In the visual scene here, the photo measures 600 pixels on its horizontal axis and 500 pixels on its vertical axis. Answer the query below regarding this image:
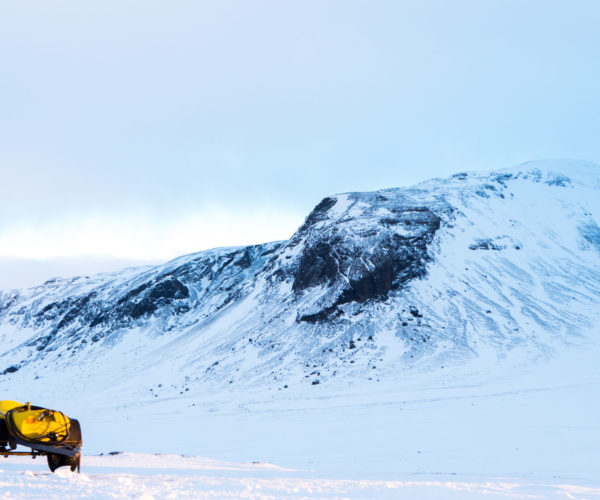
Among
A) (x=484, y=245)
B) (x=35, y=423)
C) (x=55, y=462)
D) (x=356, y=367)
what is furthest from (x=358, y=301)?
(x=35, y=423)

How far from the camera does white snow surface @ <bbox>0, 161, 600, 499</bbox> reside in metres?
17.6

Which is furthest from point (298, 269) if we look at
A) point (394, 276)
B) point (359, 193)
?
point (359, 193)

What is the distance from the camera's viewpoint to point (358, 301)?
70.6 meters

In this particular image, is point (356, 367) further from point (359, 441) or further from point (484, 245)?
point (484, 245)

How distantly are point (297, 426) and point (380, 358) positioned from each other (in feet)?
82.9

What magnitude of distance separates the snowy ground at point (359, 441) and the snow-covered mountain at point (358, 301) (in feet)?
22.8

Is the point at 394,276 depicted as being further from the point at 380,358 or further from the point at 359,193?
the point at 359,193

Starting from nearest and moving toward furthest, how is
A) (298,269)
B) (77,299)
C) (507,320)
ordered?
(507,320) < (298,269) < (77,299)

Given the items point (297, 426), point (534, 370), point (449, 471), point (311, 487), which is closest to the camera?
point (311, 487)

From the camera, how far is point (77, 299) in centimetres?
11600

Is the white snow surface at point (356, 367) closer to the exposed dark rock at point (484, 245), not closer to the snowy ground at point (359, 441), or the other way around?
the snowy ground at point (359, 441)

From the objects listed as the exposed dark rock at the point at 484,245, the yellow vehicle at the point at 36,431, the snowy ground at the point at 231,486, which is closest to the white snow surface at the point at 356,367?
the snowy ground at the point at 231,486

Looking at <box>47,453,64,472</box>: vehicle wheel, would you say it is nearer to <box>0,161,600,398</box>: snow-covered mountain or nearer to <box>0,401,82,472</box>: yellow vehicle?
<box>0,401,82,472</box>: yellow vehicle

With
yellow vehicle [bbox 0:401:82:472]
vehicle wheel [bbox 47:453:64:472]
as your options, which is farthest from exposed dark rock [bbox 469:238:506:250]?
yellow vehicle [bbox 0:401:82:472]
